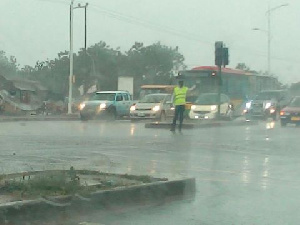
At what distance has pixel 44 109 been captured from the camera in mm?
49438

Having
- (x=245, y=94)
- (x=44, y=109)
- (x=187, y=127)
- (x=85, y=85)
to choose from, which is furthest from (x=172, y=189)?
(x=85, y=85)

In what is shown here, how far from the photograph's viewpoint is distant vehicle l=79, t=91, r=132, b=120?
37.5 meters

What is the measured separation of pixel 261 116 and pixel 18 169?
31749 mm

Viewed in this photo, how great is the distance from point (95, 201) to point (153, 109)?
27.3m

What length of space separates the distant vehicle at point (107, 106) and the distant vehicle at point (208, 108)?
17.9 ft

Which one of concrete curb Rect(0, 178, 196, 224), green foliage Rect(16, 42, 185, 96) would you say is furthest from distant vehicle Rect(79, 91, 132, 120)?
concrete curb Rect(0, 178, 196, 224)

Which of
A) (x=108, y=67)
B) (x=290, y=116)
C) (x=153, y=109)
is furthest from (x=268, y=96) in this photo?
(x=108, y=67)

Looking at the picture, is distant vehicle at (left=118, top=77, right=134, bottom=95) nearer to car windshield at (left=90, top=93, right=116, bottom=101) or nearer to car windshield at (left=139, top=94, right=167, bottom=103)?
car windshield at (left=90, top=93, right=116, bottom=101)

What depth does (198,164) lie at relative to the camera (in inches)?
563

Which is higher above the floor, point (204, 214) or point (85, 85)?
point (85, 85)

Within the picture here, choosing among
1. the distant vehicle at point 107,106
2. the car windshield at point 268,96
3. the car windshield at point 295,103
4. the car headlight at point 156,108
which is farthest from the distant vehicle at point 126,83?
the car windshield at point 295,103

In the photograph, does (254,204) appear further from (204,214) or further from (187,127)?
(187,127)

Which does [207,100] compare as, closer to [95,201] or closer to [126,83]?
[126,83]

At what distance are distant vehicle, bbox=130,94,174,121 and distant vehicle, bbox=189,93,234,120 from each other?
2019 mm
